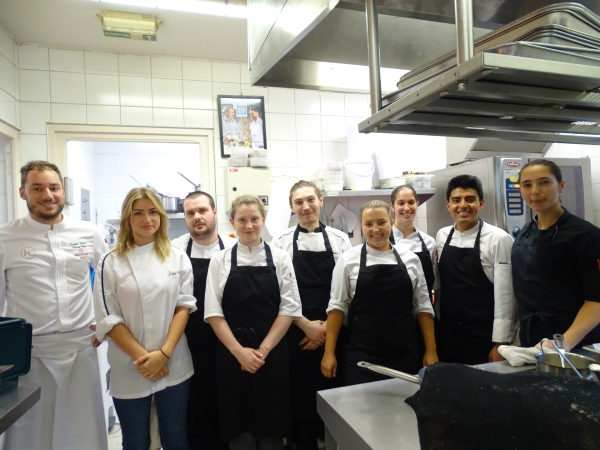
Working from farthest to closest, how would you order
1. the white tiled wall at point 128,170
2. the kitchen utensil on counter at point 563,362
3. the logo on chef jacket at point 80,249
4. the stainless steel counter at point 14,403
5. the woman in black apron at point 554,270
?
1. the white tiled wall at point 128,170
2. the logo on chef jacket at point 80,249
3. the woman in black apron at point 554,270
4. the stainless steel counter at point 14,403
5. the kitchen utensil on counter at point 563,362

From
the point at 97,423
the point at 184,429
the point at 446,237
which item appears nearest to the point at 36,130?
the point at 97,423

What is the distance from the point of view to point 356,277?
5.61ft

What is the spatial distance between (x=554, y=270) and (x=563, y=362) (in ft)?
1.97

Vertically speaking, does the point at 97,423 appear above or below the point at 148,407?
below

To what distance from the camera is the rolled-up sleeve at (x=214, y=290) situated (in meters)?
1.74

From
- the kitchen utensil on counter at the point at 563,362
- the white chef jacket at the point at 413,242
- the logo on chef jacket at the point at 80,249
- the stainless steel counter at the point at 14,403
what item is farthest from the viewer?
the white chef jacket at the point at 413,242

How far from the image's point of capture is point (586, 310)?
1.36 metres

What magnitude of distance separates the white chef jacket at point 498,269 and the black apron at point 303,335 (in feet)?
1.92

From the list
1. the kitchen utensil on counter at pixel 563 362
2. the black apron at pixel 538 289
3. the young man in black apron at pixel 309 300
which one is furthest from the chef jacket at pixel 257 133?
the kitchen utensil on counter at pixel 563 362

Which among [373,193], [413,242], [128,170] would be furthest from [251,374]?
[128,170]

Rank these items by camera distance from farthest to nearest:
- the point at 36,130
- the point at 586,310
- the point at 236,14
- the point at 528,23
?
the point at 36,130
the point at 236,14
the point at 586,310
the point at 528,23

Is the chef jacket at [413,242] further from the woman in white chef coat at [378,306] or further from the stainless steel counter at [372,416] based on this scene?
the stainless steel counter at [372,416]

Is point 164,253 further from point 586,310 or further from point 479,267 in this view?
point 586,310

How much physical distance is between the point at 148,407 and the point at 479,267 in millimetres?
1601
